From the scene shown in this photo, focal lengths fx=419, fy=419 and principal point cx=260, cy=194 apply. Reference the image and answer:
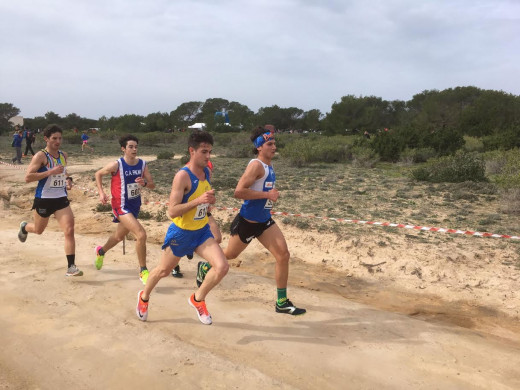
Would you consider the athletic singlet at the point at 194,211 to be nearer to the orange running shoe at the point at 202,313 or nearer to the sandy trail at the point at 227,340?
the orange running shoe at the point at 202,313

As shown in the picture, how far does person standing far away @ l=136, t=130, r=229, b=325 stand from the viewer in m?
4.15

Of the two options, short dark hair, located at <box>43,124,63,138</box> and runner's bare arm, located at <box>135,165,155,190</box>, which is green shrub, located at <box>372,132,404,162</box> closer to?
runner's bare arm, located at <box>135,165,155,190</box>

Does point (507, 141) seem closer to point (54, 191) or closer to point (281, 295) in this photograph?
point (281, 295)

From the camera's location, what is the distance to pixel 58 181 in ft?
19.9

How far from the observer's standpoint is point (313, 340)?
14.6 feet

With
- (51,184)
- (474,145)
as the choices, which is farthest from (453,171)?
(474,145)

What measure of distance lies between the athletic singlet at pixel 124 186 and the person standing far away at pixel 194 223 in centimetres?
161

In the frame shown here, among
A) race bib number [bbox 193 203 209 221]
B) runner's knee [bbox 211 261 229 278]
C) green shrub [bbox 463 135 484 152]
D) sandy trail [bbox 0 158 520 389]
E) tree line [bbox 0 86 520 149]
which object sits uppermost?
tree line [bbox 0 86 520 149]

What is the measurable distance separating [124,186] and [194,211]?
74.3 inches

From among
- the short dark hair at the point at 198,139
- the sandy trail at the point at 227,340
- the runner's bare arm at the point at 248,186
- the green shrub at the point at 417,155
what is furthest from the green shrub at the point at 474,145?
the short dark hair at the point at 198,139

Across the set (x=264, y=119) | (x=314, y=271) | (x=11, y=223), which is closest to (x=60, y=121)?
(x=264, y=119)

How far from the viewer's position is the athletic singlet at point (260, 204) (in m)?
4.87

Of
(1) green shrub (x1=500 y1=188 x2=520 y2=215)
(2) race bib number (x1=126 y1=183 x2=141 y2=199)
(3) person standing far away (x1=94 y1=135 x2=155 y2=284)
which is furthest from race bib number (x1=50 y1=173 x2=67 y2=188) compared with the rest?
(1) green shrub (x1=500 y1=188 x2=520 y2=215)

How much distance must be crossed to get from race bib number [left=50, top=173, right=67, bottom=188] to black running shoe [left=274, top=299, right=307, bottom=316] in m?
3.59
